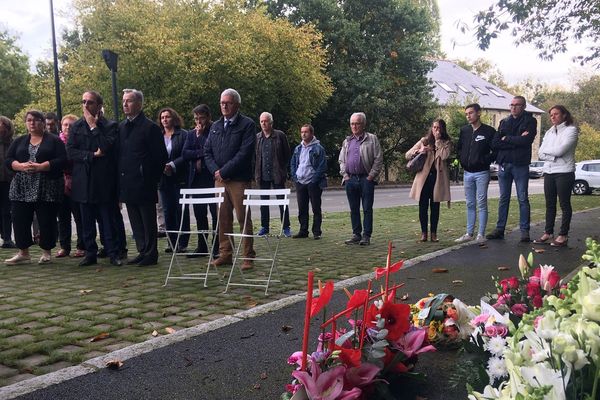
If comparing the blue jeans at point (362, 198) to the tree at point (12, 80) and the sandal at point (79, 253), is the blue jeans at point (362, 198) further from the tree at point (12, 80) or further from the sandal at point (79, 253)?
the tree at point (12, 80)

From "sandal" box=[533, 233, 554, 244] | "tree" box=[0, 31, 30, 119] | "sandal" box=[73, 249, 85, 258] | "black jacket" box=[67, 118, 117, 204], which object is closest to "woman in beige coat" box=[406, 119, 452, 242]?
"sandal" box=[533, 233, 554, 244]

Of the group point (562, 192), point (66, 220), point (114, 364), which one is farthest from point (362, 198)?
point (114, 364)

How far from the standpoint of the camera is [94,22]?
101ft

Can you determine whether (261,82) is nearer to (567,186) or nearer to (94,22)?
(94,22)

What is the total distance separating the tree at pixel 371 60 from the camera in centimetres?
3519

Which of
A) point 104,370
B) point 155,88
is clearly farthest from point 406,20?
point 104,370

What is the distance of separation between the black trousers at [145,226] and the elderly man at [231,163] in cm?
87

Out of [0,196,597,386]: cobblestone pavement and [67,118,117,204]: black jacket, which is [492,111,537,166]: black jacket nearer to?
Answer: [0,196,597,386]: cobblestone pavement

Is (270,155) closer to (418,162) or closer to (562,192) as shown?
(418,162)

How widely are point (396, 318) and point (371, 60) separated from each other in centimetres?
3538

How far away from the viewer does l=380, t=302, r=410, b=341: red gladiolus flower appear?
3.21 meters

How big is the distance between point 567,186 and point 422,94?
1246 inches

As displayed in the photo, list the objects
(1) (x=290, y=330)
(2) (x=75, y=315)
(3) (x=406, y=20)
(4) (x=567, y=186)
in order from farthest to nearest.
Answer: (3) (x=406, y=20), (4) (x=567, y=186), (2) (x=75, y=315), (1) (x=290, y=330)

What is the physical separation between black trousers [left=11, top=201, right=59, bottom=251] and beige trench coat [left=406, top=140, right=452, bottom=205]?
5.58 m
